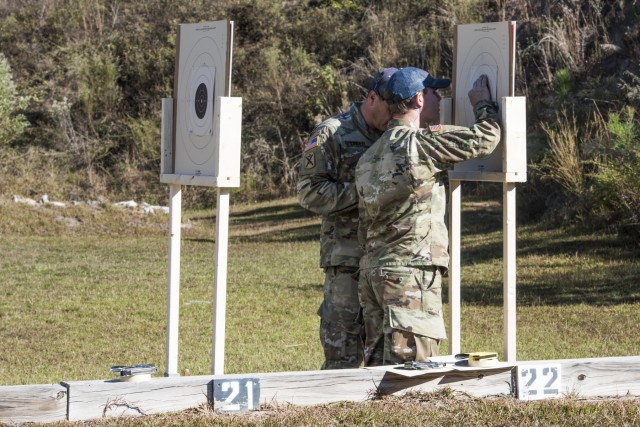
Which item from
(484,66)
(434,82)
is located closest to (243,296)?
(484,66)

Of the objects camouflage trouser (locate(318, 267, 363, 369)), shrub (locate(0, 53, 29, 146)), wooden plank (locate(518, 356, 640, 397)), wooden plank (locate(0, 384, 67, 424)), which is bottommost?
wooden plank (locate(0, 384, 67, 424))

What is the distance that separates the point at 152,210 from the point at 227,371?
43.5 ft

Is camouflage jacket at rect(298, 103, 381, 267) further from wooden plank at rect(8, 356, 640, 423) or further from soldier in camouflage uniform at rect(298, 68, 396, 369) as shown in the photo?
wooden plank at rect(8, 356, 640, 423)

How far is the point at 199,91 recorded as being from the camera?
228 inches

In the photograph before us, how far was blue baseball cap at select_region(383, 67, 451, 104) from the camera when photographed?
4.93 m

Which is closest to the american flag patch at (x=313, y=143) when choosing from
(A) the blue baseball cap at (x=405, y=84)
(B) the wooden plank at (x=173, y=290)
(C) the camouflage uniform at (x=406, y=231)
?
(C) the camouflage uniform at (x=406, y=231)

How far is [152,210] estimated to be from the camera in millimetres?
20688

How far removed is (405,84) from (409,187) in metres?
0.48

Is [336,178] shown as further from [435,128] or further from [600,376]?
[600,376]

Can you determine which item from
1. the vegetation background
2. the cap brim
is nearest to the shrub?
the vegetation background

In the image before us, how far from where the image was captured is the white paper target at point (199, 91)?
5598 millimetres

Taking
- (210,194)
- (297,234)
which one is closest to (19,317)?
(297,234)

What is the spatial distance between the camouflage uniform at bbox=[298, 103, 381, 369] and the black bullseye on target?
0.68m

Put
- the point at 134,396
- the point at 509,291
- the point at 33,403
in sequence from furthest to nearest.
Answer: the point at 509,291
the point at 134,396
the point at 33,403
